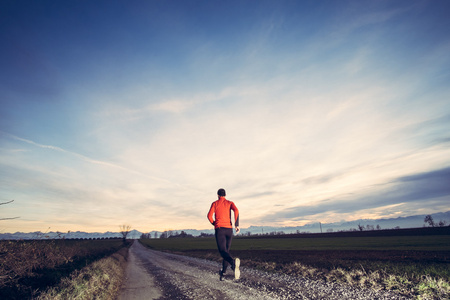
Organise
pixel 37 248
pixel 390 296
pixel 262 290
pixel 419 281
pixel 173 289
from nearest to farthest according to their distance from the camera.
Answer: pixel 390 296
pixel 262 290
pixel 419 281
pixel 173 289
pixel 37 248

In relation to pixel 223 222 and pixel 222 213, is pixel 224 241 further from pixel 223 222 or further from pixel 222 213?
pixel 222 213

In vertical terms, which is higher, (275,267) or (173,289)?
(173,289)

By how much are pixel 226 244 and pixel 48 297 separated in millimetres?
4818

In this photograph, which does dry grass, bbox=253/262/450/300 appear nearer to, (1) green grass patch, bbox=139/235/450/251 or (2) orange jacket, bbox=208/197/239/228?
(2) orange jacket, bbox=208/197/239/228

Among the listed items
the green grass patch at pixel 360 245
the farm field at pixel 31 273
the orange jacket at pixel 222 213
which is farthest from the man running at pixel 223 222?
the green grass patch at pixel 360 245

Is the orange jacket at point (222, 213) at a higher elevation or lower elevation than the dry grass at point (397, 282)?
higher

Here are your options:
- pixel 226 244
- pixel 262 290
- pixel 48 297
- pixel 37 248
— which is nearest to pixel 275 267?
pixel 262 290

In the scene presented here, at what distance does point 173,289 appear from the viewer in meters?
8.48

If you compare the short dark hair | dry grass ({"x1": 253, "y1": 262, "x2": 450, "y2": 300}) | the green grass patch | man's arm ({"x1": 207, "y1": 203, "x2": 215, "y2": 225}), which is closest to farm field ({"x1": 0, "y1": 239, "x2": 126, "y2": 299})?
man's arm ({"x1": 207, "y1": 203, "x2": 215, "y2": 225})

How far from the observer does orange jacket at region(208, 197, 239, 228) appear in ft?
23.5

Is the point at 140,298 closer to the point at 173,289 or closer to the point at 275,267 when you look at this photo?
the point at 173,289

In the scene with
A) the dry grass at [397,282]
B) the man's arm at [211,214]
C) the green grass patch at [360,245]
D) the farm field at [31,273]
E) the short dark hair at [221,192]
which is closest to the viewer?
the farm field at [31,273]

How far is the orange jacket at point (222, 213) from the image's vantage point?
7.18 meters

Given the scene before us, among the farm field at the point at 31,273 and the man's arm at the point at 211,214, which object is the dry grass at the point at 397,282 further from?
the farm field at the point at 31,273
